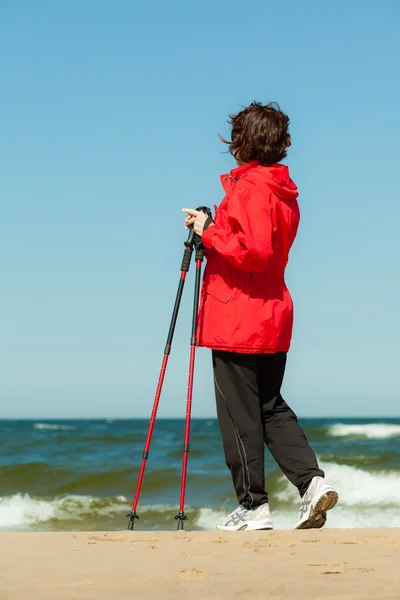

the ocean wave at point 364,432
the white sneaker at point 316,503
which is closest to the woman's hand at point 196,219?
the white sneaker at point 316,503

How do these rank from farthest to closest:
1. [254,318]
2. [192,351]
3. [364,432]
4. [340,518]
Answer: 1. [364,432]
2. [340,518]
3. [192,351]
4. [254,318]

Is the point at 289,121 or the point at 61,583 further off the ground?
the point at 289,121

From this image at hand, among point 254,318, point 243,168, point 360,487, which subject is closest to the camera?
point 254,318

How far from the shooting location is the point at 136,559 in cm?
332

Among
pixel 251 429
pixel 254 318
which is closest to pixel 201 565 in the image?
pixel 251 429

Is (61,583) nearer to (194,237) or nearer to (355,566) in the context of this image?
(355,566)

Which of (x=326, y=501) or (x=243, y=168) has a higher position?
(x=243, y=168)

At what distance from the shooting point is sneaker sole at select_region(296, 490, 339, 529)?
422cm

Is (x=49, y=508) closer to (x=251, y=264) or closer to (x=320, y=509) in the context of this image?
(x=320, y=509)

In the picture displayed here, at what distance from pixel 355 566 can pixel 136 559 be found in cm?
85

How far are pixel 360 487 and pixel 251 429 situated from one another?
855cm

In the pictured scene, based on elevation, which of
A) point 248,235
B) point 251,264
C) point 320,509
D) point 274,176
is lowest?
point 320,509

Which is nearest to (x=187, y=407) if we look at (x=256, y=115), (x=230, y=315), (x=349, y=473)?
(x=230, y=315)

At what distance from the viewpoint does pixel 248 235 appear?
13.9ft
